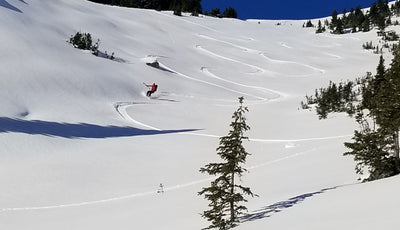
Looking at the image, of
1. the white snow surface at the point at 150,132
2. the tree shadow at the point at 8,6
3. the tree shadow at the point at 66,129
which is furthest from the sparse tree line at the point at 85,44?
the tree shadow at the point at 66,129

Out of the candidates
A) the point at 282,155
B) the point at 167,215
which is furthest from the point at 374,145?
the point at 282,155

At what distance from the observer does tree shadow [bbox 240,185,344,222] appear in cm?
732

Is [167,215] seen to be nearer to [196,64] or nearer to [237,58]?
[196,64]

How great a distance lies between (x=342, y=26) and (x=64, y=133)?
64196 mm

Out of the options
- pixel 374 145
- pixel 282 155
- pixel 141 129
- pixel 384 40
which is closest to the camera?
pixel 374 145

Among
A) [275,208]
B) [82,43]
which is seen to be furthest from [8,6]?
[275,208]

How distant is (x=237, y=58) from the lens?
44.5 metres

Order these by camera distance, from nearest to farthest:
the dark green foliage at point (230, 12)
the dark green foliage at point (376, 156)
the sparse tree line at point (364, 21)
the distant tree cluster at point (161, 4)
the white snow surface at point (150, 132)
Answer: the dark green foliage at point (376, 156), the white snow surface at point (150, 132), the sparse tree line at point (364, 21), the distant tree cluster at point (161, 4), the dark green foliage at point (230, 12)

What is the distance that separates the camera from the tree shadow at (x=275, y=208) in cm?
732

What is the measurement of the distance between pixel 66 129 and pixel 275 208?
12.7 meters

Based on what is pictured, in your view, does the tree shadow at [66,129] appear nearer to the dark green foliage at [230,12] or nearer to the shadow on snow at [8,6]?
the shadow on snow at [8,6]

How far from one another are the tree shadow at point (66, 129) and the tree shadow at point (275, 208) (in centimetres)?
1133

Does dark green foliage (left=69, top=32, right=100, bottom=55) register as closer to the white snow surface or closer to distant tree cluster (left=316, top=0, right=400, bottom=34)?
the white snow surface

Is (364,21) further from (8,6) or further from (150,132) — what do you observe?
(150,132)
